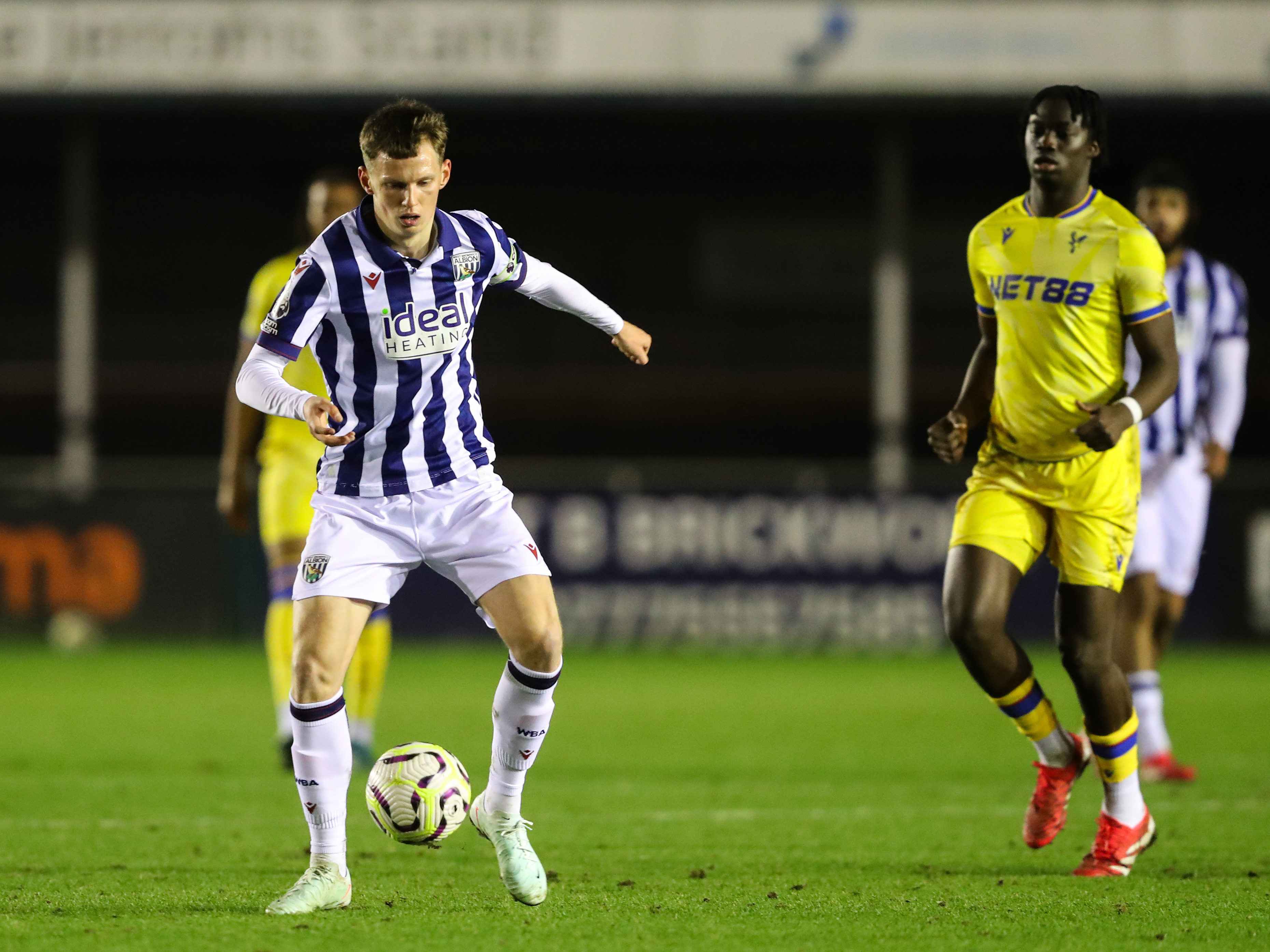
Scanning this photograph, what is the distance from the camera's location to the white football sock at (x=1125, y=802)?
501cm

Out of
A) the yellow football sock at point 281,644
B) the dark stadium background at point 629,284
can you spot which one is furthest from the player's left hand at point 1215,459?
the dark stadium background at point 629,284

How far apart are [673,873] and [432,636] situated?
934cm

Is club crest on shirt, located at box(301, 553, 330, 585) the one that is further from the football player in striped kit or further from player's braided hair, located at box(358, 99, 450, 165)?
player's braided hair, located at box(358, 99, 450, 165)

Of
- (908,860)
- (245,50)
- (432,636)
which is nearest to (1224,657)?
(432,636)

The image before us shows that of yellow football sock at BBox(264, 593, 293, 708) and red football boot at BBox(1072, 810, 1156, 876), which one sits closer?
red football boot at BBox(1072, 810, 1156, 876)

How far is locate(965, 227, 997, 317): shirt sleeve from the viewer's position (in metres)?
5.18

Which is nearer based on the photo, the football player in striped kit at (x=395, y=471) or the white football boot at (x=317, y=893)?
the white football boot at (x=317, y=893)

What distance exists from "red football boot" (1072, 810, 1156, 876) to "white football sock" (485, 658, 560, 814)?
1.57 meters

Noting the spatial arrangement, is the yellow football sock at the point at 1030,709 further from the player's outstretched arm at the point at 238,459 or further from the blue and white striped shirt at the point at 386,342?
the player's outstretched arm at the point at 238,459

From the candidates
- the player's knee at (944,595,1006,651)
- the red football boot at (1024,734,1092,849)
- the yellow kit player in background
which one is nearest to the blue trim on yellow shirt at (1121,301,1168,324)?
the player's knee at (944,595,1006,651)

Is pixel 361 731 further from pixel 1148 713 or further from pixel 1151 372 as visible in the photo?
pixel 1151 372

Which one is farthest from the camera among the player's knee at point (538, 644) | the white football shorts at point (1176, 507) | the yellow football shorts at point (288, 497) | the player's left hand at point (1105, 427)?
the white football shorts at point (1176, 507)

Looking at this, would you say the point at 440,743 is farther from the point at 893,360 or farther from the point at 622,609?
the point at 893,360

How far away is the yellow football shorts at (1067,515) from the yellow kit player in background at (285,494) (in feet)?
9.41
